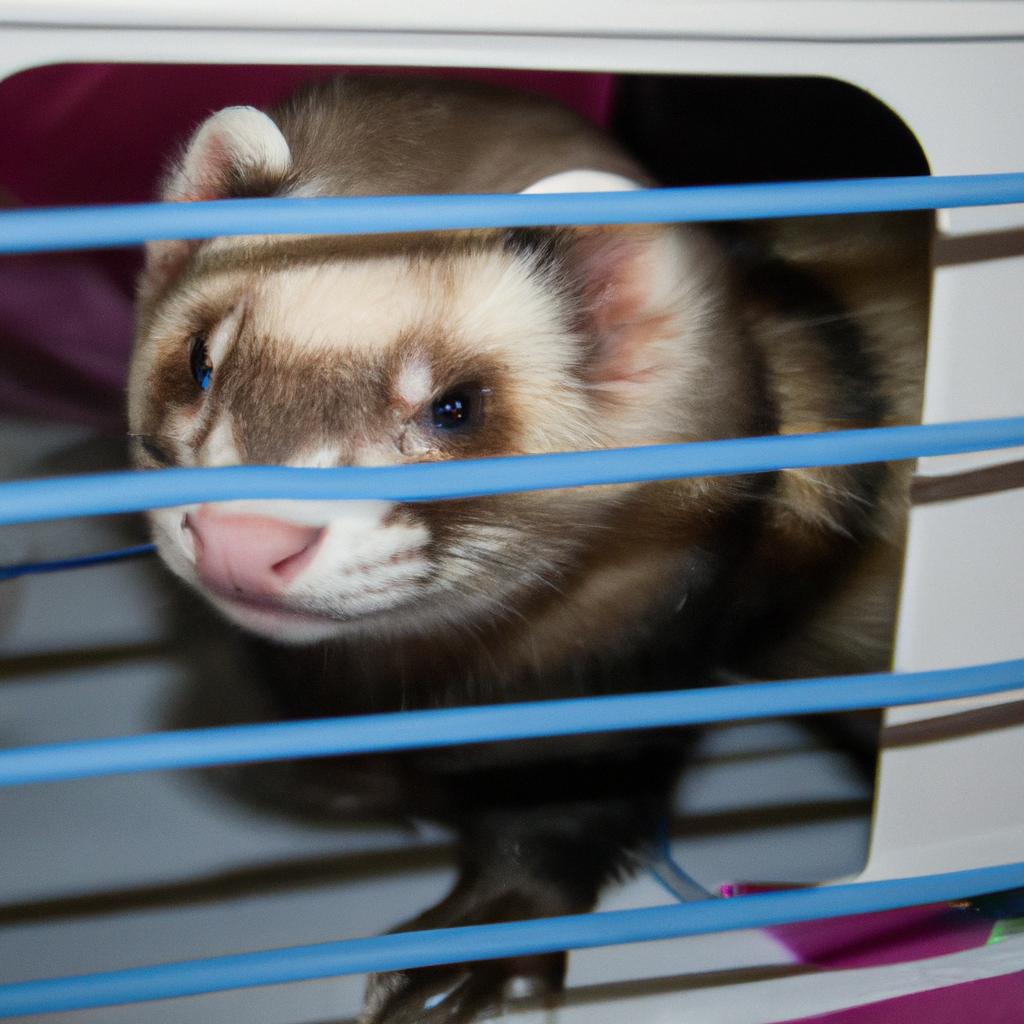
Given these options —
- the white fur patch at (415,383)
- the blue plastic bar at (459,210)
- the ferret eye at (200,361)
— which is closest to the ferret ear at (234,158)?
the ferret eye at (200,361)

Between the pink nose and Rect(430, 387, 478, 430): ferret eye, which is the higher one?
Rect(430, 387, 478, 430): ferret eye

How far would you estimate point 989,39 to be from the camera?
2.35 ft

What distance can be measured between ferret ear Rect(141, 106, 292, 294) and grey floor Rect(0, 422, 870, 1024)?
55cm

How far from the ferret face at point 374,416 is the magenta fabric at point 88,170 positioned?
607 mm

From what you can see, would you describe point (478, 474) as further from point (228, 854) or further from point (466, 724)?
point (228, 854)

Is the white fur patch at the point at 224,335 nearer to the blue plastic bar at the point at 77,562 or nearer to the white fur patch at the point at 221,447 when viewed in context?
the white fur patch at the point at 221,447

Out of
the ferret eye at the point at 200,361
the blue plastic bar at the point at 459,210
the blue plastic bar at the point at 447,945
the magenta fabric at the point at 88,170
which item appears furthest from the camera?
the magenta fabric at the point at 88,170

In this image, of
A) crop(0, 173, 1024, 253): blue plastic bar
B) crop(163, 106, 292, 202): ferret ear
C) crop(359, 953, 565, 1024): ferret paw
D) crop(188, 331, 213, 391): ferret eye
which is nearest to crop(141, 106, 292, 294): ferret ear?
crop(163, 106, 292, 202): ferret ear

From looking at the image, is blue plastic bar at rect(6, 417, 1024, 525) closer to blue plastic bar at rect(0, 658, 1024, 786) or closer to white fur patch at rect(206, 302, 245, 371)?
blue plastic bar at rect(0, 658, 1024, 786)

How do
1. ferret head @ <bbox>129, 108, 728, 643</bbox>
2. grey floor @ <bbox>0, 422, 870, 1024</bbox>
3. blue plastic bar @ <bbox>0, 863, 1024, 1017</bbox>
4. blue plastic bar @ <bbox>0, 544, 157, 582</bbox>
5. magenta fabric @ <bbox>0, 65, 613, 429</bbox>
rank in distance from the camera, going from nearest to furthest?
blue plastic bar @ <bbox>0, 863, 1024, 1017</bbox> → ferret head @ <bbox>129, 108, 728, 643</bbox> → grey floor @ <bbox>0, 422, 870, 1024</bbox> → blue plastic bar @ <bbox>0, 544, 157, 582</bbox> → magenta fabric @ <bbox>0, 65, 613, 429</bbox>

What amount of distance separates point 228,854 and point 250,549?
1.62ft

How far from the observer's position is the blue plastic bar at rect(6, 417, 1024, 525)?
577mm

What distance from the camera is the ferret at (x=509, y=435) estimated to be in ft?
2.75

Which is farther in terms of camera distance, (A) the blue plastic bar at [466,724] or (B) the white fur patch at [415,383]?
(B) the white fur patch at [415,383]
